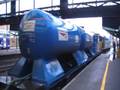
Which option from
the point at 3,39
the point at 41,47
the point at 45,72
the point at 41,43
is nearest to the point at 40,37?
the point at 41,43

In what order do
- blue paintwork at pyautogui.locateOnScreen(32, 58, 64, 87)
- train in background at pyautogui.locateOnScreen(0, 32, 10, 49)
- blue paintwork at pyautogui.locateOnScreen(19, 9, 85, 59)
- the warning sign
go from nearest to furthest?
blue paintwork at pyautogui.locateOnScreen(32, 58, 64, 87) < blue paintwork at pyautogui.locateOnScreen(19, 9, 85, 59) < the warning sign < train in background at pyautogui.locateOnScreen(0, 32, 10, 49)

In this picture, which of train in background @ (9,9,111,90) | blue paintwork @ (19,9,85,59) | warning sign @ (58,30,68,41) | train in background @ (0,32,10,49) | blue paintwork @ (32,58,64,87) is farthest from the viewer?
train in background @ (0,32,10,49)

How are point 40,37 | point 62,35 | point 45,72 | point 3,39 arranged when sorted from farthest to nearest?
point 3,39 < point 62,35 < point 40,37 < point 45,72

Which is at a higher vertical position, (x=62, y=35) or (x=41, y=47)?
(x=62, y=35)

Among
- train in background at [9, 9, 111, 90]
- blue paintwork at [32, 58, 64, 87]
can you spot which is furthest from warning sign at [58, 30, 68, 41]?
blue paintwork at [32, 58, 64, 87]

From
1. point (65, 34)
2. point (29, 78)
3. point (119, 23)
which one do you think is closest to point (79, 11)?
→ point (119, 23)

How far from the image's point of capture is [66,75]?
361 inches

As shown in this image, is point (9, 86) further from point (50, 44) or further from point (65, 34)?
point (65, 34)

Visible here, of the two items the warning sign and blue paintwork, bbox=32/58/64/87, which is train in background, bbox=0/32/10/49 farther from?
blue paintwork, bbox=32/58/64/87

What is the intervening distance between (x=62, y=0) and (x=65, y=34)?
19.4m

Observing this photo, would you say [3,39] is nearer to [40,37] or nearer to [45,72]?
[40,37]

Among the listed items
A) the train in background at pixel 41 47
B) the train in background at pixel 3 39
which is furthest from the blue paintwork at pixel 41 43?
the train in background at pixel 3 39

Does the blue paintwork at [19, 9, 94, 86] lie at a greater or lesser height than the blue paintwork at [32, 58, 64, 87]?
greater

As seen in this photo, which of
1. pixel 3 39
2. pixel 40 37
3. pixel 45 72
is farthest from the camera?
pixel 3 39
